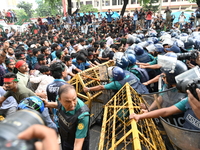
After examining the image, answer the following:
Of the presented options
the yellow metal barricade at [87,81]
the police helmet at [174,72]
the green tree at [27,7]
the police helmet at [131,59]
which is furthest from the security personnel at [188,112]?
the green tree at [27,7]

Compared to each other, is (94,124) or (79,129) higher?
(79,129)

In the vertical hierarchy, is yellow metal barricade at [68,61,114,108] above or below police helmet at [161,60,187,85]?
below

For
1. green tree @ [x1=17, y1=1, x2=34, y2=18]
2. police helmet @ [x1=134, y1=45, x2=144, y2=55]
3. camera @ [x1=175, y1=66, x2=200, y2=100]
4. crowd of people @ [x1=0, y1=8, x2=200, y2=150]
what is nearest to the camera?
camera @ [x1=175, y1=66, x2=200, y2=100]

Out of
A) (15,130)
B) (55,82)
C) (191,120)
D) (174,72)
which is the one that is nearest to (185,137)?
(191,120)

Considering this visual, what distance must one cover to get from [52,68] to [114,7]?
55.7 metres

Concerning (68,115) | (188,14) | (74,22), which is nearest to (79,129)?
(68,115)

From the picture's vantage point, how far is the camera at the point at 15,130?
66cm

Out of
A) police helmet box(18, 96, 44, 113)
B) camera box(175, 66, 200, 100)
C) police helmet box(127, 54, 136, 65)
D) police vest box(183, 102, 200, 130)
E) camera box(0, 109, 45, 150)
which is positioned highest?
camera box(0, 109, 45, 150)

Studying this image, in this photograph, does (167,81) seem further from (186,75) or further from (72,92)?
(72,92)

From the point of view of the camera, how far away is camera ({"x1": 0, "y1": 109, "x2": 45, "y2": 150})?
0.66 m

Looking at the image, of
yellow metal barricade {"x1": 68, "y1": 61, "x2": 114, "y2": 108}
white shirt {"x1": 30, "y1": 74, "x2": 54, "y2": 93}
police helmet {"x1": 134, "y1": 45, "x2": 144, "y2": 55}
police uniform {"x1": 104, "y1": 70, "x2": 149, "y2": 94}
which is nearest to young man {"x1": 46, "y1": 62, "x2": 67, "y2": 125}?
white shirt {"x1": 30, "y1": 74, "x2": 54, "y2": 93}

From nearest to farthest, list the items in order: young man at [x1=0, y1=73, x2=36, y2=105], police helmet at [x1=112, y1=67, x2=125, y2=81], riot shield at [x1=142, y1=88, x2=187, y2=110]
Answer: riot shield at [x1=142, y1=88, x2=187, y2=110] < young man at [x1=0, y1=73, x2=36, y2=105] < police helmet at [x1=112, y1=67, x2=125, y2=81]

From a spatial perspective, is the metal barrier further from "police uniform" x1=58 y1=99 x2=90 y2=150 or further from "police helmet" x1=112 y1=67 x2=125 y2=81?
"police helmet" x1=112 y1=67 x2=125 y2=81

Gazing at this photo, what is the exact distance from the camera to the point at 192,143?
1.37 meters
